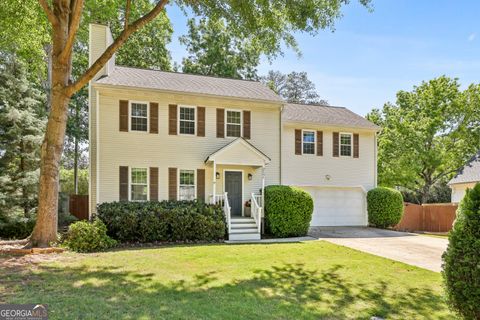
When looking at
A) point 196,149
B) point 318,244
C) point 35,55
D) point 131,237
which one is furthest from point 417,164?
point 35,55

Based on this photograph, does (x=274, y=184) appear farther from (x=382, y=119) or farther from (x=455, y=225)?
(x=382, y=119)

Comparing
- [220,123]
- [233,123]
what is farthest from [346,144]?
[220,123]

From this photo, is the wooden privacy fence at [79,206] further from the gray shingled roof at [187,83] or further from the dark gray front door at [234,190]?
the dark gray front door at [234,190]

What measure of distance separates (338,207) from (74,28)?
13790 mm

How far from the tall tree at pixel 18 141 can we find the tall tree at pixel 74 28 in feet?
14.2

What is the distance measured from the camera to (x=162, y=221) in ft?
37.4

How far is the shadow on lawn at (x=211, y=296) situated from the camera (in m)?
4.76

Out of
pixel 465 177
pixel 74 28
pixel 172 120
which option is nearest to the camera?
pixel 74 28

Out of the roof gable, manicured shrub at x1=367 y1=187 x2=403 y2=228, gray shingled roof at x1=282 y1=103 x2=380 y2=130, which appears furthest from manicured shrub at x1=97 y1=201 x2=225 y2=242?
manicured shrub at x1=367 y1=187 x2=403 y2=228

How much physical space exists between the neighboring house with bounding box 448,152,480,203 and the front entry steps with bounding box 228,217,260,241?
14.7m

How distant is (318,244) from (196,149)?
246 inches

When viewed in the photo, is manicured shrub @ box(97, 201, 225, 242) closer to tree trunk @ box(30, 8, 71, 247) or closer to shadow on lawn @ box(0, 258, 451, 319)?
tree trunk @ box(30, 8, 71, 247)

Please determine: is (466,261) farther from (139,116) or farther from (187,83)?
(187,83)

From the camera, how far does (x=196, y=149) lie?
14.0 metres
